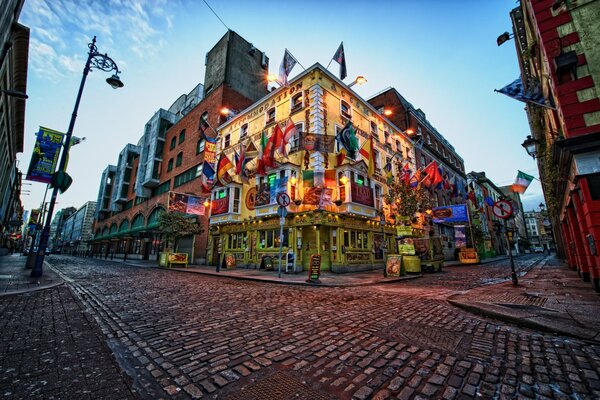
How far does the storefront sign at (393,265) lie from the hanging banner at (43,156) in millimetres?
19659

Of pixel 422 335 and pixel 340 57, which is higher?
pixel 340 57

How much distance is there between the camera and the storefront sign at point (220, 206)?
816 inches

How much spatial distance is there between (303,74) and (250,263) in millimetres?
15349

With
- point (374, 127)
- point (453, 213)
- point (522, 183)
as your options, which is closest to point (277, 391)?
point (522, 183)

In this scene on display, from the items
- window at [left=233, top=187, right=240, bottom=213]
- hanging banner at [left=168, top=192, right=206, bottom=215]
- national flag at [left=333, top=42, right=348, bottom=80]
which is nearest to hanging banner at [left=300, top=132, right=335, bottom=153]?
national flag at [left=333, top=42, right=348, bottom=80]

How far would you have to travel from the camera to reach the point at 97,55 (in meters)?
11.9

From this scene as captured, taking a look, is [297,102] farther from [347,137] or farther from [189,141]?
[189,141]

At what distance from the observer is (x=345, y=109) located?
806 inches

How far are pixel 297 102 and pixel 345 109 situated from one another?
163 inches

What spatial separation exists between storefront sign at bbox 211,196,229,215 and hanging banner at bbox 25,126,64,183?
10446mm

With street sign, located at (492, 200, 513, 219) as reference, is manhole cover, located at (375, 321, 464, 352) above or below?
below

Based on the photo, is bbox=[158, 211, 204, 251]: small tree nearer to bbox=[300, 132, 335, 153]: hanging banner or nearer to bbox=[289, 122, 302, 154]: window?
bbox=[289, 122, 302, 154]: window

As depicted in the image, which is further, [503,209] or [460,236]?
[460,236]

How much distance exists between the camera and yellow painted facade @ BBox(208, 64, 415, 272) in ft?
54.6
